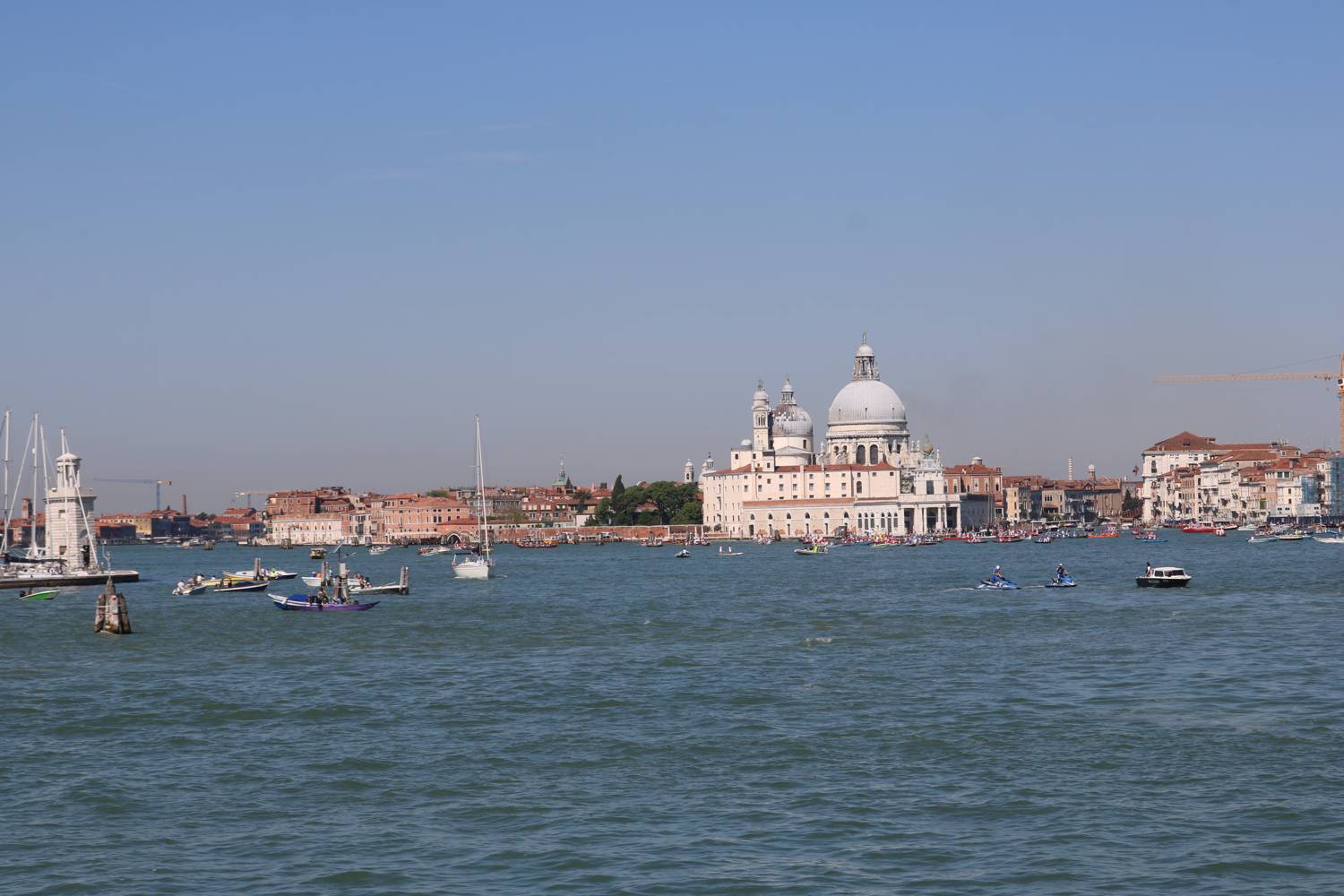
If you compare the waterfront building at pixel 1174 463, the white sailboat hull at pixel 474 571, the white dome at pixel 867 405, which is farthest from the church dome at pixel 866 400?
the white sailboat hull at pixel 474 571

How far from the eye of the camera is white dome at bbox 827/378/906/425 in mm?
124688

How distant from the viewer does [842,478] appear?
119500 mm

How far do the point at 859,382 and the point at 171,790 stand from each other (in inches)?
4462

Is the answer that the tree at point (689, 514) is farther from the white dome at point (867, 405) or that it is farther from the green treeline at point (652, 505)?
the white dome at point (867, 405)

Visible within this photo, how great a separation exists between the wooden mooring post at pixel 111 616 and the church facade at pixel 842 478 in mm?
81876

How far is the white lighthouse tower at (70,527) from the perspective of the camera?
2176 inches

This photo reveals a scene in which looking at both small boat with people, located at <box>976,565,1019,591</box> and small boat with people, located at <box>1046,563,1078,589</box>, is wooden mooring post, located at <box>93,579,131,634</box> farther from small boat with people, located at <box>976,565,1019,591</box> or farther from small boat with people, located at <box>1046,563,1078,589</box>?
small boat with people, located at <box>1046,563,1078,589</box>

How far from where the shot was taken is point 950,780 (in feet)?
47.0

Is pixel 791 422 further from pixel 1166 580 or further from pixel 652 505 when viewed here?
pixel 1166 580

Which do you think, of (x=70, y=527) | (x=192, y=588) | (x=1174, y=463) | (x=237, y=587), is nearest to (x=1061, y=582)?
(x=237, y=587)

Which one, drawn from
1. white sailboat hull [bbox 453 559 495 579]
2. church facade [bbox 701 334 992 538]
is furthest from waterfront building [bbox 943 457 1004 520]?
white sailboat hull [bbox 453 559 495 579]

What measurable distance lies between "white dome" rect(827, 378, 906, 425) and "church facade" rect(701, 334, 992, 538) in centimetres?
6

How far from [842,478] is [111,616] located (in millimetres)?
89541

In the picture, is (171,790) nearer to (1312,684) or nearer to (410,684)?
(410,684)
